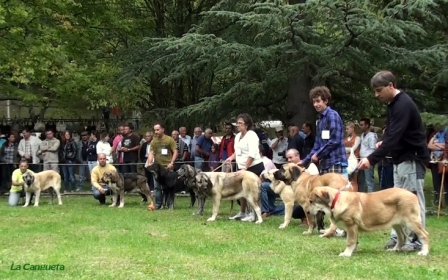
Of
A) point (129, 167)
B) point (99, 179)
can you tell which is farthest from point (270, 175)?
point (129, 167)

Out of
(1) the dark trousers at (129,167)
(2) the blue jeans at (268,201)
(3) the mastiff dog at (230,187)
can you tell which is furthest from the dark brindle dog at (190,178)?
(1) the dark trousers at (129,167)

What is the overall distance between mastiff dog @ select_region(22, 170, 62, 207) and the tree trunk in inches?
241

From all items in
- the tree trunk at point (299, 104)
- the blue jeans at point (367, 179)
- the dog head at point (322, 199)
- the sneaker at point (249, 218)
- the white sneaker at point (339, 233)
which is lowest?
the sneaker at point (249, 218)

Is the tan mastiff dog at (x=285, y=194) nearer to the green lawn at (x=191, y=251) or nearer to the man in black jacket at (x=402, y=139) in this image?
the green lawn at (x=191, y=251)

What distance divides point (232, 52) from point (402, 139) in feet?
22.7

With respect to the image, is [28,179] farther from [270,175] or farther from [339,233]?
[339,233]

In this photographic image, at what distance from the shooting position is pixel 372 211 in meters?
6.91

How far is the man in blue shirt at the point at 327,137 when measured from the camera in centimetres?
844

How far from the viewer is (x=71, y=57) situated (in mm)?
20453

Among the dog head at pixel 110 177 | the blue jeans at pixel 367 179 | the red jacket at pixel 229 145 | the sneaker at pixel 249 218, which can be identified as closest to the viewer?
the sneaker at pixel 249 218

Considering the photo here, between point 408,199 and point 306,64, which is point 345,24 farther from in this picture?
point 408,199

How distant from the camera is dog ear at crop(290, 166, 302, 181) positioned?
30.7 feet

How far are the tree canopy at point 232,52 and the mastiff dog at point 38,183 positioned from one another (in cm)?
362

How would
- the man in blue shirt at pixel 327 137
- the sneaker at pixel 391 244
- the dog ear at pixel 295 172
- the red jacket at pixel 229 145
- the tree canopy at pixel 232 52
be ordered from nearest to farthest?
the sneaker at pixel 391 244 < the man in blue shirt at pixel 327 137 < the dog ear at pixel 295 172 < the tree canopy at pixel 232 52 < the red jacket at pixel 229 145
